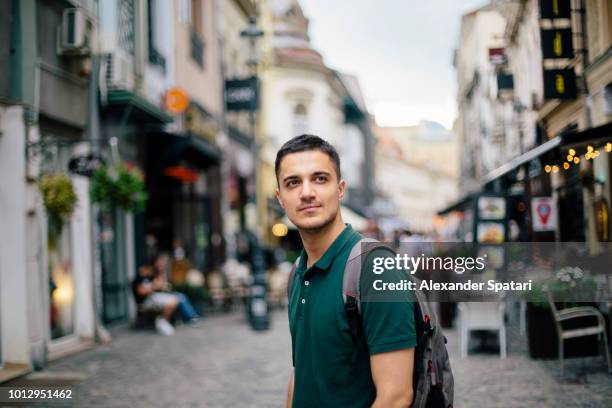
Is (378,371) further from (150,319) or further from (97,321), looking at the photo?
(150,319)

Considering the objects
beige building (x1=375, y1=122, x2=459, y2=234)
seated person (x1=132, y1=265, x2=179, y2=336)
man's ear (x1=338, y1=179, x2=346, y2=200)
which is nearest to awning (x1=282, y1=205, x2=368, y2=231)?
seated person (x1=132, y1=265, x2=179, y2=336)

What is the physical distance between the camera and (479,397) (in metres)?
6.06

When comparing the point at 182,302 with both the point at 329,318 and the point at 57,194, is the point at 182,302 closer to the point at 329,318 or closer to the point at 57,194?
the point at 57,194

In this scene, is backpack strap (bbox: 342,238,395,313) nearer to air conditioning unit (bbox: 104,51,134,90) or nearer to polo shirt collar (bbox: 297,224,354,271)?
polo shirt collar (bbox: 297,224,354,271)

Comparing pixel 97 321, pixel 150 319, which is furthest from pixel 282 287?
pixel 97 321

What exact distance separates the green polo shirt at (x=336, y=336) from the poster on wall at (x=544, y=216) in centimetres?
698

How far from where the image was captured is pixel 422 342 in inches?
92.3

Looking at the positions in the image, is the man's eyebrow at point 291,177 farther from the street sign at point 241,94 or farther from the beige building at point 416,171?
the beige building at point 416,171

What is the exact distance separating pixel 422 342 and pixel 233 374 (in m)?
6.71

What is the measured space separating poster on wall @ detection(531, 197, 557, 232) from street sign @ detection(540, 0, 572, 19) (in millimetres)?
3098

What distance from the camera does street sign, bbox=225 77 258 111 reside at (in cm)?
1561

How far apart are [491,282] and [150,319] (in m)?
10.7

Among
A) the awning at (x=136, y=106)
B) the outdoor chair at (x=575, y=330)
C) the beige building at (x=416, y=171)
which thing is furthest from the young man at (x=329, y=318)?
the beige building at (x=416, y=171)

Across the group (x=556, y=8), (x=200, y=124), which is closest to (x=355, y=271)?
(x=556, y=8)
